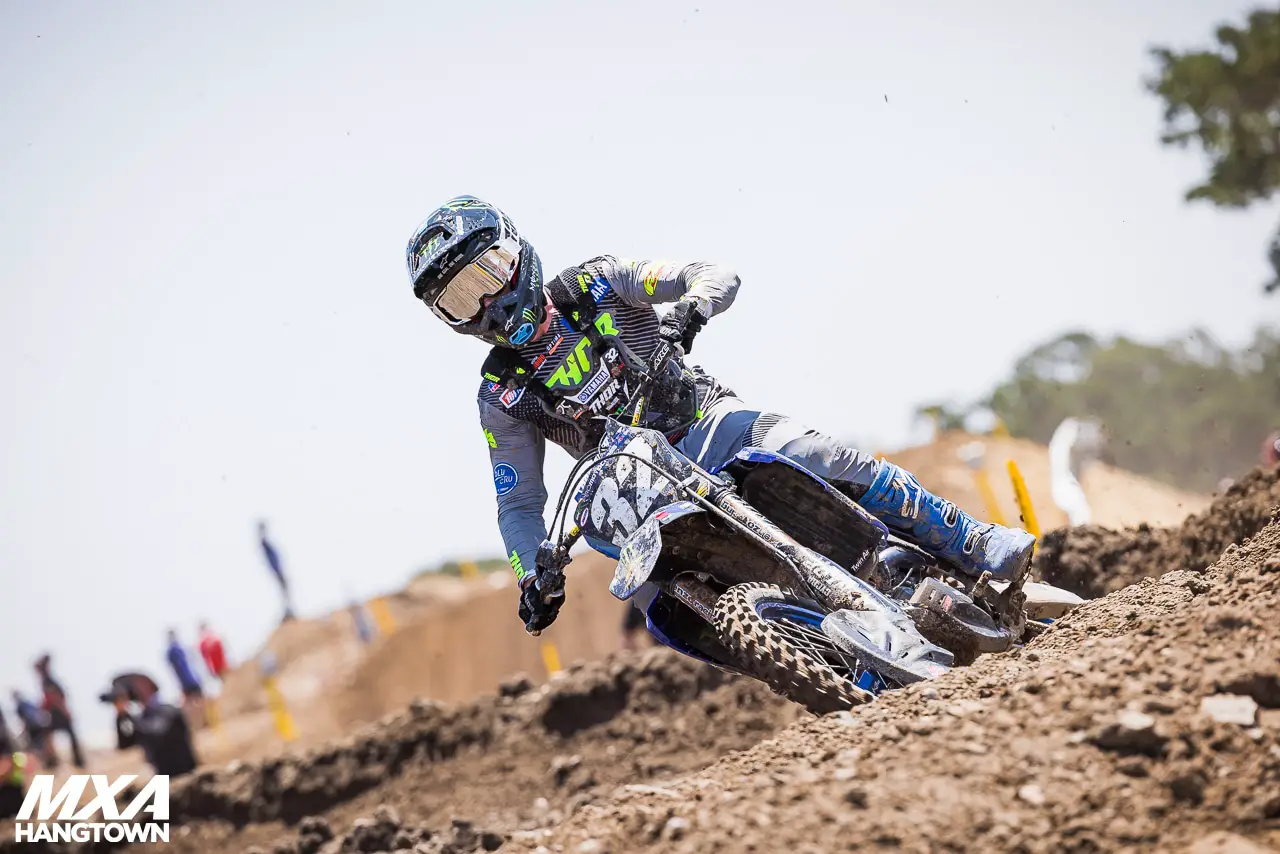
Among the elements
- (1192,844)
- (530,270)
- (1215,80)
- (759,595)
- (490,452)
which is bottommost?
(1192,844)

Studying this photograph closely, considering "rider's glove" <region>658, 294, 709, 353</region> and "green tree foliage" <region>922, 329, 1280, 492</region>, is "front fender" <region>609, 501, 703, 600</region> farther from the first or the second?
"green tree foliage" <region>922, 329, 1280, 492</region>

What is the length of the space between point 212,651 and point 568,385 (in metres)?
19.7

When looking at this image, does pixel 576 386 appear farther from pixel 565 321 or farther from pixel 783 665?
pixel 783 665

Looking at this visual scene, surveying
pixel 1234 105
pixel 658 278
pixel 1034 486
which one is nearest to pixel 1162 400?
pixel 1234 105

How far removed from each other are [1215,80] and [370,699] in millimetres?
20178

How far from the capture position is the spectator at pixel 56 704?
19812 millimetres

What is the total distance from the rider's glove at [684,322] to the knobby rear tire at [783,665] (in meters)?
1.38

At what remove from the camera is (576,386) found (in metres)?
6.22

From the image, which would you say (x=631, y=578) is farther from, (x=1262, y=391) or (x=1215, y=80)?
(x=1262, y=391)

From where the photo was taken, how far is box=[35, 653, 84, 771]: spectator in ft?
65.0

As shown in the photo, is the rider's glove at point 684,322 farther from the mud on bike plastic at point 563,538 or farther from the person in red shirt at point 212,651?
the person in red shirt at point 212,651

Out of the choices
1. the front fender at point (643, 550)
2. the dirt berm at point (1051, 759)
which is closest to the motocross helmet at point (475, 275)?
the front fender at point (643, 550)

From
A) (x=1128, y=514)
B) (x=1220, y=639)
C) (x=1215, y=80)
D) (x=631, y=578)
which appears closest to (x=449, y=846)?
(x=631, y=578)

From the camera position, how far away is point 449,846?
7.77 meters
